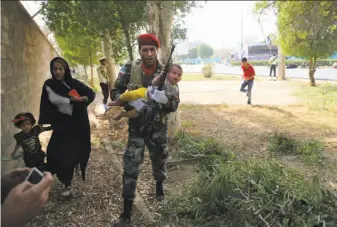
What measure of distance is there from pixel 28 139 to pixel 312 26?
512 cm

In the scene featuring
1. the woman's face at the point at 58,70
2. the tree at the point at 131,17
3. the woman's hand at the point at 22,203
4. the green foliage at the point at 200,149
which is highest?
the tree at the point at 131,17

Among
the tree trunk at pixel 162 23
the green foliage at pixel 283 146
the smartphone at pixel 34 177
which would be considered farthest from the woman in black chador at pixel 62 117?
the green foliage at pixel 283 146

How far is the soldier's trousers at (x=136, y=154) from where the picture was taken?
2938 millimetres

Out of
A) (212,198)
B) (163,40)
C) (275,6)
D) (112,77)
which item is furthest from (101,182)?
(112,77)

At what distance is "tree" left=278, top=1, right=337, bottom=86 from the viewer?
5.01 m

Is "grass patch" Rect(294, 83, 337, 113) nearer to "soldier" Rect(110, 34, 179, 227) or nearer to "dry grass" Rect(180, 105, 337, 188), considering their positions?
"dry grass" Rect(180, 105, 337, 188)

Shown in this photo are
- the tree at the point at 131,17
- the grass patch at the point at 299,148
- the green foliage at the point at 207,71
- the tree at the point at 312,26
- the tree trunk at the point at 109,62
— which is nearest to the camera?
the grass patch at the point at 299,148

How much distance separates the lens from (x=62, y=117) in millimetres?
3564

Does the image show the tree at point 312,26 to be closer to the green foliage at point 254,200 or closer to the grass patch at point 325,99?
the grass patch at point 325,99

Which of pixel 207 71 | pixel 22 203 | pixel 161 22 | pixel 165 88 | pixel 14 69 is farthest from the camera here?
pixel 207 71

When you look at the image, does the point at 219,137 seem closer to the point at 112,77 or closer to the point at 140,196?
the point at 140,196

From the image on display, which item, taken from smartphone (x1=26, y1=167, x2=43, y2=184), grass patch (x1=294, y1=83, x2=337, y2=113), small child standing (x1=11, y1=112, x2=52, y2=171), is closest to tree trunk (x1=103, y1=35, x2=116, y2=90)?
grass patch (x1=294, y1=83, x2=337, y2=113)

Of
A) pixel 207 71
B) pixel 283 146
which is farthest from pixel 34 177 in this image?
pixel 207 71

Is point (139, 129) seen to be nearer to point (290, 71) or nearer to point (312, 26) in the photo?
point (312, 26)
